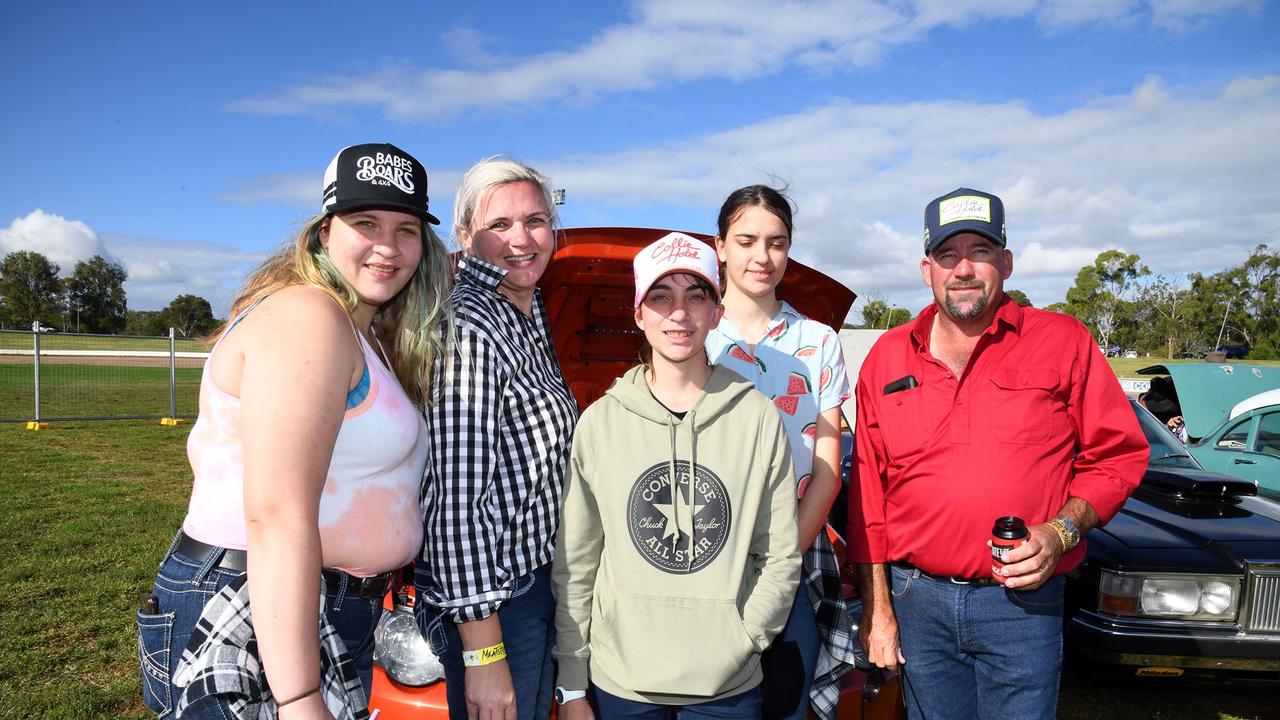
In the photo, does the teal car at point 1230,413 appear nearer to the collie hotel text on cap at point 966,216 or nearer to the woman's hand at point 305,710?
the collie hotel text on cap at point 966,216

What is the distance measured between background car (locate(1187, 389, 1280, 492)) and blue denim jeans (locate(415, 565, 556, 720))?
591 centimetres

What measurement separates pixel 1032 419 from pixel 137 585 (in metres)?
6.29

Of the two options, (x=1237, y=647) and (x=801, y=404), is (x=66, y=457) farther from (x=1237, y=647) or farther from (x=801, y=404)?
(x=1237, y=647)

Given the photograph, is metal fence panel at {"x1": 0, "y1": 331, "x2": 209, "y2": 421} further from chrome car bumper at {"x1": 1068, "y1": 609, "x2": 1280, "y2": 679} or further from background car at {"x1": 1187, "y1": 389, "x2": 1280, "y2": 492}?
background car at {"x1": 1187, "y1": 389, "x2": 1280, "y2": 492}

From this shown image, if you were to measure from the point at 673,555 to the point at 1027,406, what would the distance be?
1.36 m

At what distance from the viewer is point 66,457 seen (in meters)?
11.4

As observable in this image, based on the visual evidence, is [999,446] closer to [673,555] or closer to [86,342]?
[673,555]

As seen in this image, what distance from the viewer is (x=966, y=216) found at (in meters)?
2.73

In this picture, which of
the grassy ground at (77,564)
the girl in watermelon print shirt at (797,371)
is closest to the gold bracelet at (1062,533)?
the girl in watermelon print shirt at (797,371)

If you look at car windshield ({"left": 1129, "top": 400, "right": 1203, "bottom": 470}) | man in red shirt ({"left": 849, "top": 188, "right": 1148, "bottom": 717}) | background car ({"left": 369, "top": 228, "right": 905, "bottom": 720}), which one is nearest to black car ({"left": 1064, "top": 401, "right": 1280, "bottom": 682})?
car windshield ({"left": 1129, "top": 400, "right": 1203, "bottom": 470})

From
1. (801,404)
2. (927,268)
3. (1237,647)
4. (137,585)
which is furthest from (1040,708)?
(137,585)

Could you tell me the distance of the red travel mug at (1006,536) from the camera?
233cm

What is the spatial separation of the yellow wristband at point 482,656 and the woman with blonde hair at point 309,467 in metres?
0.26

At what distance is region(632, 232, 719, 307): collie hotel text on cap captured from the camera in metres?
2.30
